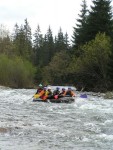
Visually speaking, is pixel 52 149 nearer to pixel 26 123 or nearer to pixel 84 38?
pixel 26 123

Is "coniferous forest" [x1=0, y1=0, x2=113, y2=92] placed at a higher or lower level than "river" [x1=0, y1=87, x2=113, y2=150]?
higher

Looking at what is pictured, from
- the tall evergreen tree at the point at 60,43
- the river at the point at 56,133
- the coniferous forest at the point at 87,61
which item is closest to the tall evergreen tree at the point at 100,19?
the coniferous forest at the point at 87,61

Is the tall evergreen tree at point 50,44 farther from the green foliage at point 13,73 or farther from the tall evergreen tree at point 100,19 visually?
the tall evergreen tree at point 100,19

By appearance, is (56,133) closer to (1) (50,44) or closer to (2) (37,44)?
(1) (50,44)

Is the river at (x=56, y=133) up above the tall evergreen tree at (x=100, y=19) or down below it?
below

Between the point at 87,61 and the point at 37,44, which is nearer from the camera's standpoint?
the point at 87,61

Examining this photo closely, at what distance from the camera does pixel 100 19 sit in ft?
163

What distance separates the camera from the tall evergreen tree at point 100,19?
49.6 m

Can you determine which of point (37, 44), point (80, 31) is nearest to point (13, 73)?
point (80, 31)

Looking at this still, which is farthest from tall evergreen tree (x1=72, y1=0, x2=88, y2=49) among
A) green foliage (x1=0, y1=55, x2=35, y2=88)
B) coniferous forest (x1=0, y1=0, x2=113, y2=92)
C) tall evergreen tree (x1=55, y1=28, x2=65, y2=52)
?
tall evergreen tree (x1=55, y1=28, x2=65, y2=52)

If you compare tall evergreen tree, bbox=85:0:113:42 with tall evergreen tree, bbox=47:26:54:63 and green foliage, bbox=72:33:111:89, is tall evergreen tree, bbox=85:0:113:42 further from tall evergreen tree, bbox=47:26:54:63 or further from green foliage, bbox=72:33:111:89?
tall evergreen tree, bbox=47:26:54:63

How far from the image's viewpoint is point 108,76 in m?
45.6

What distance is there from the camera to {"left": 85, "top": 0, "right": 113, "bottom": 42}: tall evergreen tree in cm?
4956

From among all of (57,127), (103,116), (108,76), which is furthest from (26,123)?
(108,76)
